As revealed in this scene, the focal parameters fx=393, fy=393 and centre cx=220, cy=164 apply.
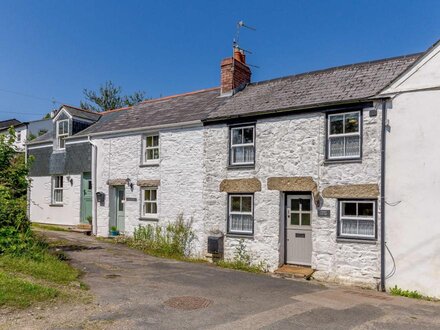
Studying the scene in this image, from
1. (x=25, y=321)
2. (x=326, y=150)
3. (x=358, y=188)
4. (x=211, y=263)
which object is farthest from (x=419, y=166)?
(x=25, y=321)

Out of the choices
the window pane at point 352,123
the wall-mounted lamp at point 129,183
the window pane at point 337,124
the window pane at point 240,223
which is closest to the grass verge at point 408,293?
the window pane at point 352,123

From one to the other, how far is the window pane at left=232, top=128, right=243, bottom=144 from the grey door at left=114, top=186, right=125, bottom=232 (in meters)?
6.65

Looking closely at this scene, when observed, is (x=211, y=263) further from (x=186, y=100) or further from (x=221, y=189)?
(x=186, y=100)

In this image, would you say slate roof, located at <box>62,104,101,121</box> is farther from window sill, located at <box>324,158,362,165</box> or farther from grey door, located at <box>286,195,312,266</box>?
window sill, located at <box>324,158,362,165</box>

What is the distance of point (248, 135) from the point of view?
14.4m

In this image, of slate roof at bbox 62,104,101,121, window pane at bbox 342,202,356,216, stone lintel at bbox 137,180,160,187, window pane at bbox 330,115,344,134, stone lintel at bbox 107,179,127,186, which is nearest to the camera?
window pane at bbox 342,202,356,216

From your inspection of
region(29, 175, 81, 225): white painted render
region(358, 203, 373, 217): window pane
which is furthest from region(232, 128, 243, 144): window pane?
region(29, 175, 81, 225): white painted render

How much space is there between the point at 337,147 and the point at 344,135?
1.44ft

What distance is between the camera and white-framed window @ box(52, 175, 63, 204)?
72.4ft

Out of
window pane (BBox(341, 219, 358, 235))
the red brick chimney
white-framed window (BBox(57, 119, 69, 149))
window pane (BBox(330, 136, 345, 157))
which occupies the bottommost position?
window pane (BBox(341, 219, 358, 235))

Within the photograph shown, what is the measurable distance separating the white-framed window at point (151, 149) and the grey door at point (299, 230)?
6.57m

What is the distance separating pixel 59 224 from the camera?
2164 cm

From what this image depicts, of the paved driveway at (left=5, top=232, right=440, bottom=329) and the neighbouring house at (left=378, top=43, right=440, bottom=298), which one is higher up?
the neighbouring house at (left=378, top=43, right=440, bottom=298)

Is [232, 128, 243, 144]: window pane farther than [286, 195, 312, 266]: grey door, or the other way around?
[232, 128, 243, 144]: window pane
